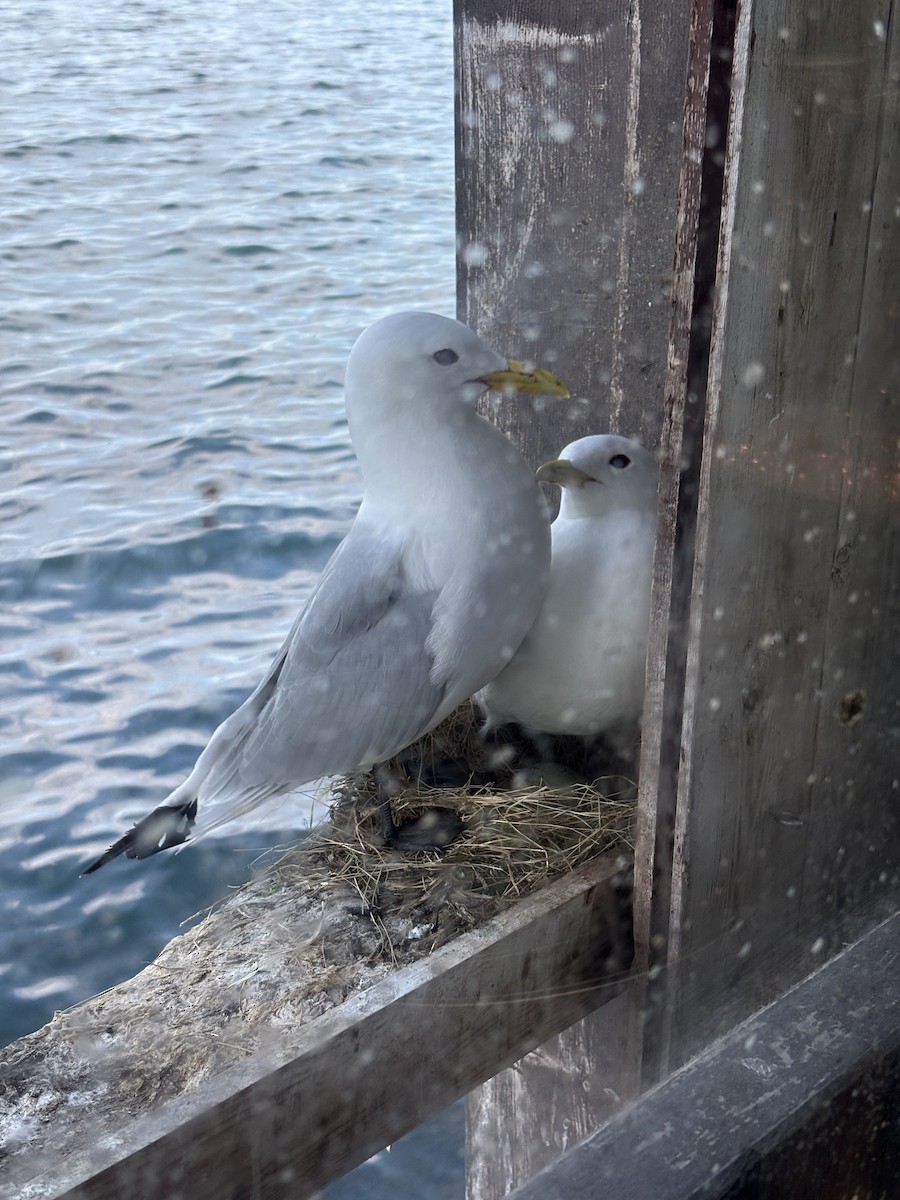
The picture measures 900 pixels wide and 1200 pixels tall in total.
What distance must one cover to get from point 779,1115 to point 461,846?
114 centimetres

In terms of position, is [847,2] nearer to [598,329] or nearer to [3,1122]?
[598,329]

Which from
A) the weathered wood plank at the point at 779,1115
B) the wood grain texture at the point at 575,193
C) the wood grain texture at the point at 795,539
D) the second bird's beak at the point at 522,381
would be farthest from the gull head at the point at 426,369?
A: the weathered wood plank at the point at 779,1115

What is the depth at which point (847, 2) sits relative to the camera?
1273mm

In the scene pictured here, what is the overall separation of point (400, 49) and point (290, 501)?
23.1 feet

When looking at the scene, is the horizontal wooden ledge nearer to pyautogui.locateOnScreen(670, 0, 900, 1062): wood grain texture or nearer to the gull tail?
pyautogui.locateOnScreen(670, 0, 900, 1062): wood grain texture

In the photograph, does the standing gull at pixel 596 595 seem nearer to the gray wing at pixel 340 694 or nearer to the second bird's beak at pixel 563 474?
the second bird's beak at pixel 563 474

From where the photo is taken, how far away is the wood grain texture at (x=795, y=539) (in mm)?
1298

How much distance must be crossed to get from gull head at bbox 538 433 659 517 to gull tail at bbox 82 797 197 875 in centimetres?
73

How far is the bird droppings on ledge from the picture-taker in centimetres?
144

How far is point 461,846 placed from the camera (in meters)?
1.89

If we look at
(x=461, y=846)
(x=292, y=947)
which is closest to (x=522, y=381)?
(x=461, y=846)

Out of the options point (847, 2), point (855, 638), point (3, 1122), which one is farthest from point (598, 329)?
point (3, 1122)

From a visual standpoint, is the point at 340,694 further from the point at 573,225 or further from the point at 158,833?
the point at 573,225

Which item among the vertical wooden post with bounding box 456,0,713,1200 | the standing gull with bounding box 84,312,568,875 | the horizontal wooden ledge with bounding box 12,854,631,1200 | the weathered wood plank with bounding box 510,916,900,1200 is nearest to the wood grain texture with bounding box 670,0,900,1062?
the horizontal wooden ledge with bounding box 12,854,631,1200
